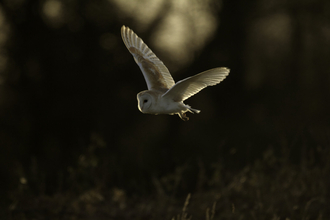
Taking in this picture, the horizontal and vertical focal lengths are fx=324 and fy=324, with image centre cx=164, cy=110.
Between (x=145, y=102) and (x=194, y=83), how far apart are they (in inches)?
15.3

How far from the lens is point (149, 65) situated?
9.54ft

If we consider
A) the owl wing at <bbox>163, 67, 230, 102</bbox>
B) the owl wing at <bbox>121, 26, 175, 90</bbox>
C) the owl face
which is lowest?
the owl face

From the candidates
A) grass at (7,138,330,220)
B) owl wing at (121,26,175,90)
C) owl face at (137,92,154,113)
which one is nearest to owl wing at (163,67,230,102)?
owl face at (137,92,154,113)

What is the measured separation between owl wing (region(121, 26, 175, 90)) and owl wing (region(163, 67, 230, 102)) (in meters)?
0.35

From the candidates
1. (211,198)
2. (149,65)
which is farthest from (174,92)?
(211,198)

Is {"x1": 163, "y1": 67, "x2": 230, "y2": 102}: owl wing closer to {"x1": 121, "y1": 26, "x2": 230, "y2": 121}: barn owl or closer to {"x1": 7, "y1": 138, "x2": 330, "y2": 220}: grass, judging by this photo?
{"x1": 121, "y1": 26, "x2": 230, "y2": 121}: barn owl

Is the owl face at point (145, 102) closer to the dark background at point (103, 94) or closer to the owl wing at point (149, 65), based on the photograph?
the owl wing at point (149, 65)

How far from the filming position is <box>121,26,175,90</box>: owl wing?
2723 millimetres

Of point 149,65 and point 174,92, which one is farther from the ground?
point 149,65

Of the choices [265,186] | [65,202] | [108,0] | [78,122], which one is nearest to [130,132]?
[78,122]

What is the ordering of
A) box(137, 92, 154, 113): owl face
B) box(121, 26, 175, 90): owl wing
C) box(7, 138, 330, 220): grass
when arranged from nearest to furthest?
box(137, 92, 154, 113): owl face < box(121, 26, 175, 90): owl wing < box(7, 138, 330, 220): grass

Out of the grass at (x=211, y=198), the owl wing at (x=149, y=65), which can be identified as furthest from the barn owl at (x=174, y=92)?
the grass at (x=211, y=198)

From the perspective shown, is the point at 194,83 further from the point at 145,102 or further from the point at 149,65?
the point at 149,65

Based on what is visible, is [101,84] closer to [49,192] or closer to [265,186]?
[49,192]
